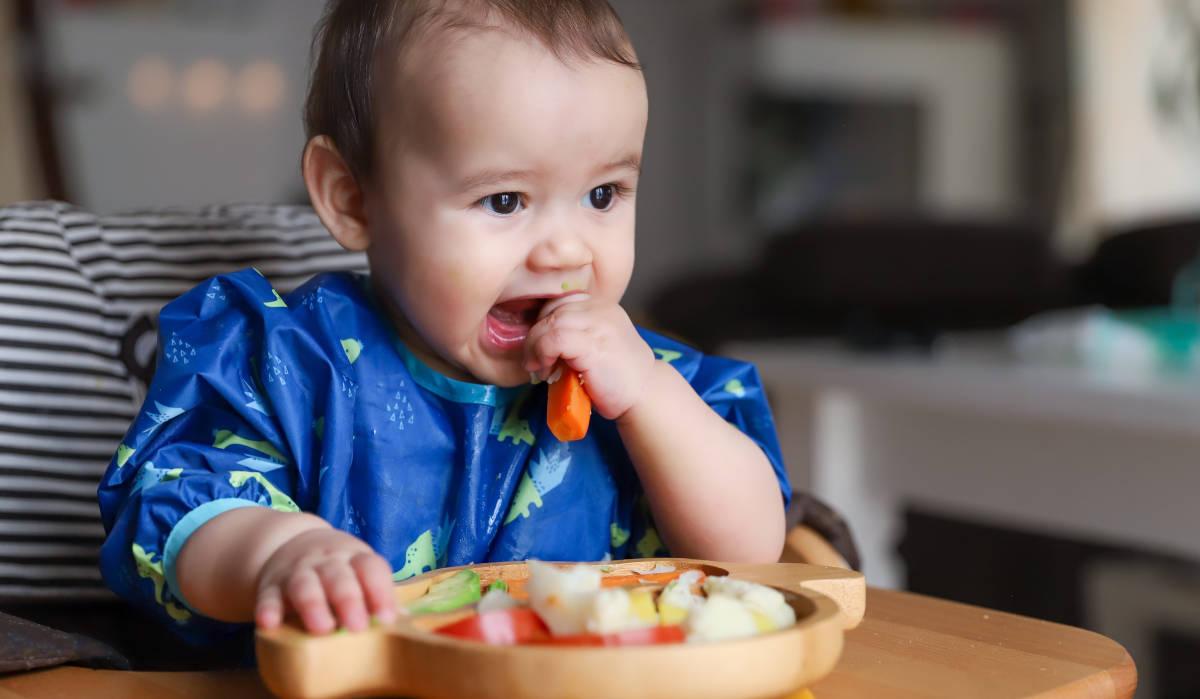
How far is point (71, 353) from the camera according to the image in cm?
89

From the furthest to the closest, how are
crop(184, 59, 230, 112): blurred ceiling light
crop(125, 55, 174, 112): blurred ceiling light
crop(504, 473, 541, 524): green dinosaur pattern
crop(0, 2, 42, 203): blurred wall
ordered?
crop(184, 59, 230, 112): blurred ceiling light, crop(125, 55, 174, 112): blurred ceiling light, crop(0, 2, 42, 203): blurred wall, crop(504, 473, 541, 524): green dinosaur pattern

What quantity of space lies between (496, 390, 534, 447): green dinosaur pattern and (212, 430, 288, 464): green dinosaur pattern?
134 mm

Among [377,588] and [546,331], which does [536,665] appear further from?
[546,331]

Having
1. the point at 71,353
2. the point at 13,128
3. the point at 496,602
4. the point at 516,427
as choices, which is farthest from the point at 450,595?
the point at 13,128

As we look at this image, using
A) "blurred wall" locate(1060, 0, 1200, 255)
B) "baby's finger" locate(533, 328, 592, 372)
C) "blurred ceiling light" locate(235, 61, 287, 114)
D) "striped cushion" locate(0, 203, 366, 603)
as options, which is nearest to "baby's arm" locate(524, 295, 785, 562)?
"baby's finger" locate(533, 328, 592, 372)

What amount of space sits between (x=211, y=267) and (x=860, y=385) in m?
1.04

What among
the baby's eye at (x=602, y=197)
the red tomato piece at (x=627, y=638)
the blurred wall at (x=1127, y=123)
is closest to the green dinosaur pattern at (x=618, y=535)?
the baby's eye at (x=602, y=197)

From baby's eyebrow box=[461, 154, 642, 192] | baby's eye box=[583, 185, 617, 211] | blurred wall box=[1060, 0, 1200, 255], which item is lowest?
blurred wall box=[1060, 0, 1200, 255]

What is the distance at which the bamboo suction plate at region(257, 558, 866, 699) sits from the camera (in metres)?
0.45

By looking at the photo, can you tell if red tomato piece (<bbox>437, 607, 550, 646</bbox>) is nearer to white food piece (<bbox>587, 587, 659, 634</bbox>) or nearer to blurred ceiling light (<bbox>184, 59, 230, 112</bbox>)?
white food piece (<bbox>587, 587, 659, 634</bbox>)

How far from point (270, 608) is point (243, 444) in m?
0.22

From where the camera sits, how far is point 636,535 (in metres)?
0.81

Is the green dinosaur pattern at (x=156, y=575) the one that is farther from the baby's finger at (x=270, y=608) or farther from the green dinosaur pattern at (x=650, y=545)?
the green dinosaur pattern at (x=650, y=545)

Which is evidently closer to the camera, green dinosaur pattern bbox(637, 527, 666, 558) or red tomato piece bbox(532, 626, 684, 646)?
red tomato piece bbox(532, 626, 684, 646)
